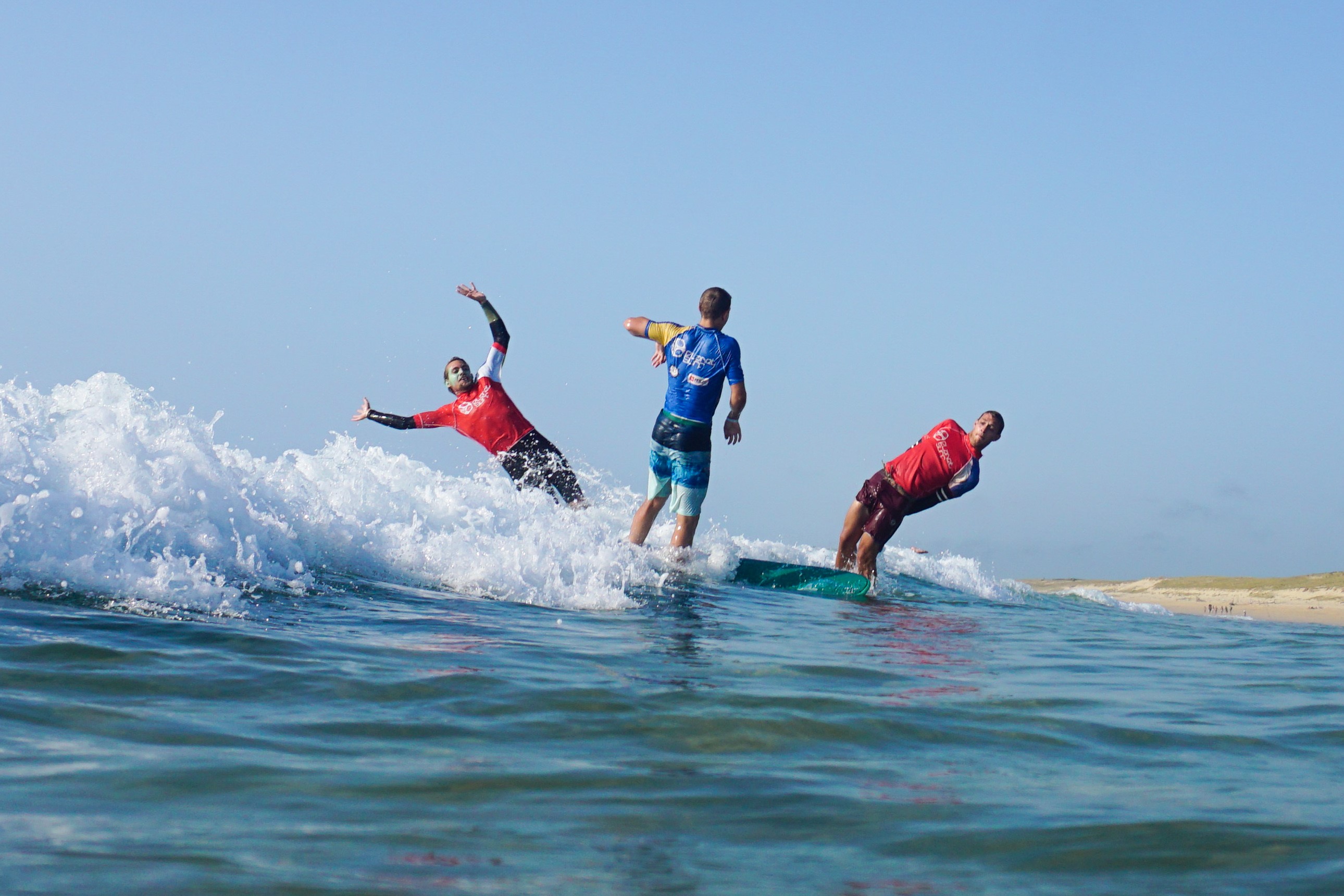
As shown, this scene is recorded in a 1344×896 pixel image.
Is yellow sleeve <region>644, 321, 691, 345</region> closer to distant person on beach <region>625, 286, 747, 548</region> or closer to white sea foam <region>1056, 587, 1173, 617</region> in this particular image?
distant person on beach <region>625, 286, 747, 548</region>

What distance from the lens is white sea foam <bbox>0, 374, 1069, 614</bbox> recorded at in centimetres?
607

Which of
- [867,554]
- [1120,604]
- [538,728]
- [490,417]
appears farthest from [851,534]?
[538,728]

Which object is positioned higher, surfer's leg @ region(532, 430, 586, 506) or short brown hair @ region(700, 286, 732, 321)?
short brown hair @ region(700, 286, 732, 321)

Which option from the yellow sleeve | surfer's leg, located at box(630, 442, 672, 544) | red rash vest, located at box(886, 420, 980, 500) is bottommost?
surfer's leg, located at box(630, 442, 672, 544)

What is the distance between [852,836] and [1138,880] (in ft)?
2.20

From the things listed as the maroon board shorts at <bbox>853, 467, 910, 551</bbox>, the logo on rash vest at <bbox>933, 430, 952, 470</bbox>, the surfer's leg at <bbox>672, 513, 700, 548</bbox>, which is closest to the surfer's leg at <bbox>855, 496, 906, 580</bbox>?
the maroon board shorts at <bbox>853, 467, 910, 551</bbox>

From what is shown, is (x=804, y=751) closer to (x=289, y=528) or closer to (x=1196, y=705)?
(x=1196, y=705)

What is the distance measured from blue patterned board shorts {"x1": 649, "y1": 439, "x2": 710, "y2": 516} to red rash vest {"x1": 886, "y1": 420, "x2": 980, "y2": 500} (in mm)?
2214

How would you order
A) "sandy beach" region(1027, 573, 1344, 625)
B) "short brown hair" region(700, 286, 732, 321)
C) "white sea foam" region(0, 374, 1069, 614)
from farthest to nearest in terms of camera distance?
"sandy beach" region(1027, 573, 1344, 625), "short brown hair" region(700, 286, 732, 321), "white sea foam" region(0, 374, 1069, 614)

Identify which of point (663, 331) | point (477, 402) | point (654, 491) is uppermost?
point (663, 331)

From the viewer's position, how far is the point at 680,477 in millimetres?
9461

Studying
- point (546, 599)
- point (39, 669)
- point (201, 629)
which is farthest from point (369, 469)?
point (39, 669)

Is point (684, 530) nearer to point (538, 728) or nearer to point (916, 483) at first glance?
point (916, 483)

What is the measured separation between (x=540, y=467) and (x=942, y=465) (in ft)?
12.8
